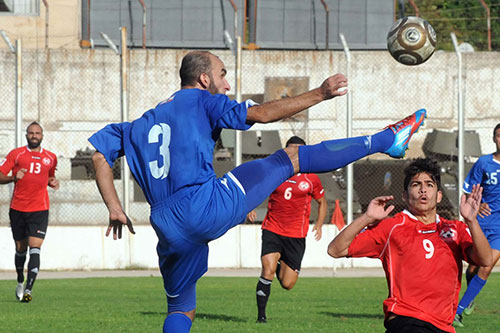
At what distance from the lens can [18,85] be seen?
19.1 metres

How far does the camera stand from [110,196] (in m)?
5.92

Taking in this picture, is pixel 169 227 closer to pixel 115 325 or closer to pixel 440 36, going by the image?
pixel 115 325

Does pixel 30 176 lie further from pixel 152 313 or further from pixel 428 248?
pixel 428 248

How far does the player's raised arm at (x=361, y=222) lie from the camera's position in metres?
5.53

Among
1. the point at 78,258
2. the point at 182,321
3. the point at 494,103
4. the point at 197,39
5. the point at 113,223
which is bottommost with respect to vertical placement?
the point at 78,258

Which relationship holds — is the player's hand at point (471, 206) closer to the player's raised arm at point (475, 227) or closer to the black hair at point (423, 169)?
the player's raised arm at point (475, 227)

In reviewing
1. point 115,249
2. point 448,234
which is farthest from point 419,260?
point 115,249

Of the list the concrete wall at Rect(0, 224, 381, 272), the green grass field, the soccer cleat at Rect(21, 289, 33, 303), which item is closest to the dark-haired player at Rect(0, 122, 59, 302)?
the soccer cleat at Rect(21, 289, 33, 303)

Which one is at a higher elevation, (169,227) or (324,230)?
(169,227)

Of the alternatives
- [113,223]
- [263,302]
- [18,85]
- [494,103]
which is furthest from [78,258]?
[113,223]

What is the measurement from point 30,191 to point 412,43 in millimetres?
7248

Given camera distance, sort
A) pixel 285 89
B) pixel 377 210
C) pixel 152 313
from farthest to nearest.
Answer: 1. pixel 285 89
2. pixel 152 313
3. pixel 377 210

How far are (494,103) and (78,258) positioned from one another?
38.6 ft

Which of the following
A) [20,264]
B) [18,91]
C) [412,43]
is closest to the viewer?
[412,43]
